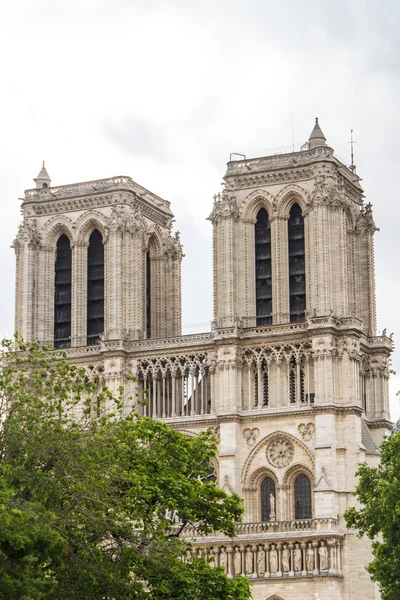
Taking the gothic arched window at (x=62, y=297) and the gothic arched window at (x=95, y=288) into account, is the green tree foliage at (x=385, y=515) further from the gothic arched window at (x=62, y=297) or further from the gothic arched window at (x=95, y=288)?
the gothic arched window at (x=62, y=297)

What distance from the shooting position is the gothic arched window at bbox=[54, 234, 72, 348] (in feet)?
289

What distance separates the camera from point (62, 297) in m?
88.6

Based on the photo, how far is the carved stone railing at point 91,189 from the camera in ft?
287

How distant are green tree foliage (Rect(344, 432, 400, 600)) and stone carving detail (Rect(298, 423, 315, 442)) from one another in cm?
1637

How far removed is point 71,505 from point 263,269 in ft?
131

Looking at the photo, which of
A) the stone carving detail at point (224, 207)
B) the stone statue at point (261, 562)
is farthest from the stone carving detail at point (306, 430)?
the stone carving detail at point (224, 207)

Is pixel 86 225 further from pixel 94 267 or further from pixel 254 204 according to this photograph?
pixel 254 204

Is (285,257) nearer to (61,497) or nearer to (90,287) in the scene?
(90,287)

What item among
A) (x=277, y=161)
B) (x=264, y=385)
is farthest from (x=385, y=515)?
(x=277, y=161)

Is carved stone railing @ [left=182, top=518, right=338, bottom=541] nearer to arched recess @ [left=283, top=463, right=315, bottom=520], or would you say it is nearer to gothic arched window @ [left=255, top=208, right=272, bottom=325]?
arched recess @ [left=283, top=463, right=315, bottom=520]

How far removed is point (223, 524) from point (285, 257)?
2929 cm

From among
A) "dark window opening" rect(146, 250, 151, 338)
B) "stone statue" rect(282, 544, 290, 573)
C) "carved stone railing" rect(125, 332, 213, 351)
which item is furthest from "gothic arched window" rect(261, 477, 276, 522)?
"dark window opening" rect(146, 250, 151, 338)

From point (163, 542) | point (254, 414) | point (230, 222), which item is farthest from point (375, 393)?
point (163, 542)

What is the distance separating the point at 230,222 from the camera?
82.9 meters
